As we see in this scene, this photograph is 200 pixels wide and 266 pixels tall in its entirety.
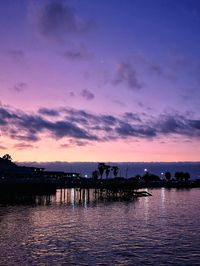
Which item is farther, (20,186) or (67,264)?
(20,186)

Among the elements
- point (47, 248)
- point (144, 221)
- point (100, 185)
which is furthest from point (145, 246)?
point (100, 185)

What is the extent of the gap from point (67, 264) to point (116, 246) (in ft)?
30.4

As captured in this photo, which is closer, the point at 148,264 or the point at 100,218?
the point at 148,264

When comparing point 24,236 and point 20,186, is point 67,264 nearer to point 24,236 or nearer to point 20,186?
point 24,236

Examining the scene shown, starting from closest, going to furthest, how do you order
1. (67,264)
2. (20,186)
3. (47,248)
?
(67,264) < (47,248) < (20,186)

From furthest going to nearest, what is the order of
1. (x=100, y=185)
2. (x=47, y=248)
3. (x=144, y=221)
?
(x=100, y=185) → (x=144, y=221) → (x=47, y=248)

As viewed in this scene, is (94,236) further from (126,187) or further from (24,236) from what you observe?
(126,187)

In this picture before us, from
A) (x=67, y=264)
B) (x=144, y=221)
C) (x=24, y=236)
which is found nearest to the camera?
(x=67, y=264)

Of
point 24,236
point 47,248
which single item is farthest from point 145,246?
point 24,236

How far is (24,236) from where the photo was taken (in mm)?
48656

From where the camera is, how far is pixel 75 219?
66.8 metres

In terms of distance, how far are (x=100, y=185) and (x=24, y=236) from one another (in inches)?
3553

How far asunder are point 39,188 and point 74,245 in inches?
3044

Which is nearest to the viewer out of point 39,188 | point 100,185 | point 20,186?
point 20,186
